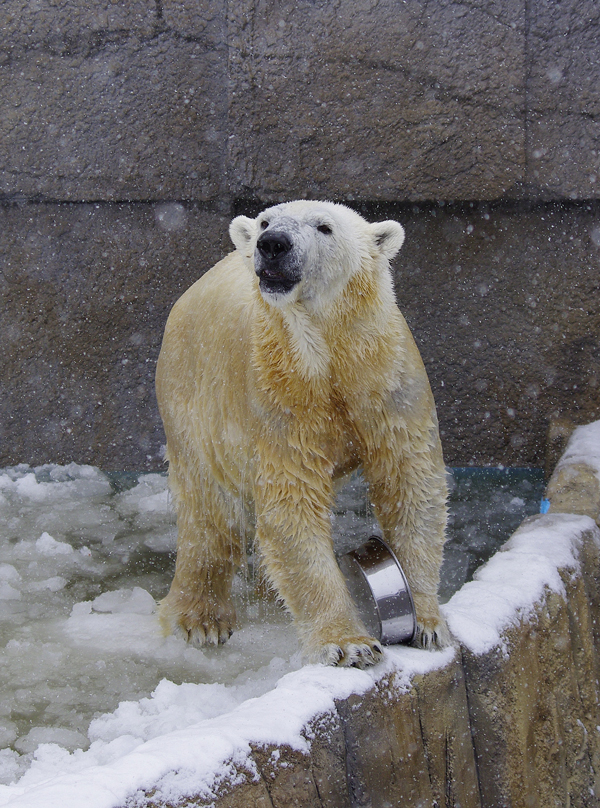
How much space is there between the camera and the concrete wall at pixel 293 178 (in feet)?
12.2

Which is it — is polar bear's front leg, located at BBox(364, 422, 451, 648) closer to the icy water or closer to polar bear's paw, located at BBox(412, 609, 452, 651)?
polar bear's paw, located at BBox(412, 609, 452, 651)

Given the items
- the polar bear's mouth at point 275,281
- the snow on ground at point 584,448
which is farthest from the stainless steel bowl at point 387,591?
the snow on ground at point 584,448

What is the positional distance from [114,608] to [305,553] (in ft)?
3.95

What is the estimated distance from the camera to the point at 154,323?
4090 millimetres

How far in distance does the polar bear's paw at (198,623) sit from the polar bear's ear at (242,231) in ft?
4.11

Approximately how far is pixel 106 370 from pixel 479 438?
199 cm

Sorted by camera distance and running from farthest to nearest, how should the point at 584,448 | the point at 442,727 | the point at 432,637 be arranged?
the point at 584,448
the point at 432,637
the point at 442,727

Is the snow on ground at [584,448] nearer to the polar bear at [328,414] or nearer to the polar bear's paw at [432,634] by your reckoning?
the polar bear at [328,414]

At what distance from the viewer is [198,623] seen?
2705mm

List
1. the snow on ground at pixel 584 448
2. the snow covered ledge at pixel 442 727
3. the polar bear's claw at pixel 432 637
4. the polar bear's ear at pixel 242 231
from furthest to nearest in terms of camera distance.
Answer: the snow on ground at pixel 584 448, the polar bear's ear at pixel 242 231, the polar bear's claw at pixel 432 637, the snow covered ledge at pixel 442 727

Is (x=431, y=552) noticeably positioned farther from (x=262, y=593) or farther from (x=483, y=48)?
(x=483, y=48)

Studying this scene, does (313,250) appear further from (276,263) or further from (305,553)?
(305,553)

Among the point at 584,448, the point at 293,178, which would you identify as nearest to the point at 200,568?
the point at 584,448

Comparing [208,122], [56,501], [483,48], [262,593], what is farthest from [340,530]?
[483,48]
